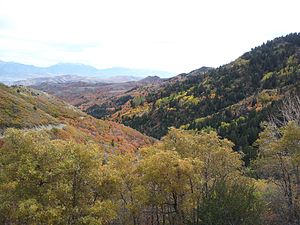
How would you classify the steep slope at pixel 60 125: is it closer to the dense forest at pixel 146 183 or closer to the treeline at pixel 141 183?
the dense forest at pixel 146 183

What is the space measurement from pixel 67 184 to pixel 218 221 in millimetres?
13534

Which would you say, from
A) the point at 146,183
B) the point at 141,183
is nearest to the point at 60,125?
the point at 141,183

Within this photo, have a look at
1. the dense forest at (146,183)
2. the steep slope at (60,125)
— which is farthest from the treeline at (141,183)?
the steep slope at (60,125)

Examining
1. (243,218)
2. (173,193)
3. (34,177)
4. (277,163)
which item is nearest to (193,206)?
(173,193)

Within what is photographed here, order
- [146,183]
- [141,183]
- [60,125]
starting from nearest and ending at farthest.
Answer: [146,183], [141,183], [60,125]

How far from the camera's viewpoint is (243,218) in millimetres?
32500

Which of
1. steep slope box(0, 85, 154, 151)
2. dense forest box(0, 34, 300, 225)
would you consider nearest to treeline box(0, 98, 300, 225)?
dense forest box(0, 34, 300, 225)

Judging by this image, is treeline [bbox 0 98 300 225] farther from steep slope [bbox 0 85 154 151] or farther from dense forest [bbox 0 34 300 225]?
steep slope [bbox 0 85 154 151]

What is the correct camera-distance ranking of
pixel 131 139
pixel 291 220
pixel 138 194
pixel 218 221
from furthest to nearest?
pixel 131 139 → pixel 291 220 → pixel 138 194 → pixel 218 221

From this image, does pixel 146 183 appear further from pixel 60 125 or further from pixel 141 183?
pixel 60 125

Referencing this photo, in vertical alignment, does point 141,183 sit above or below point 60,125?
above

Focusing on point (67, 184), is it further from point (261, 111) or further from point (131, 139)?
point (261, 111)

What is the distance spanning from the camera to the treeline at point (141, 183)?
91.8 ft

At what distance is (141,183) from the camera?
3556 centimetres
